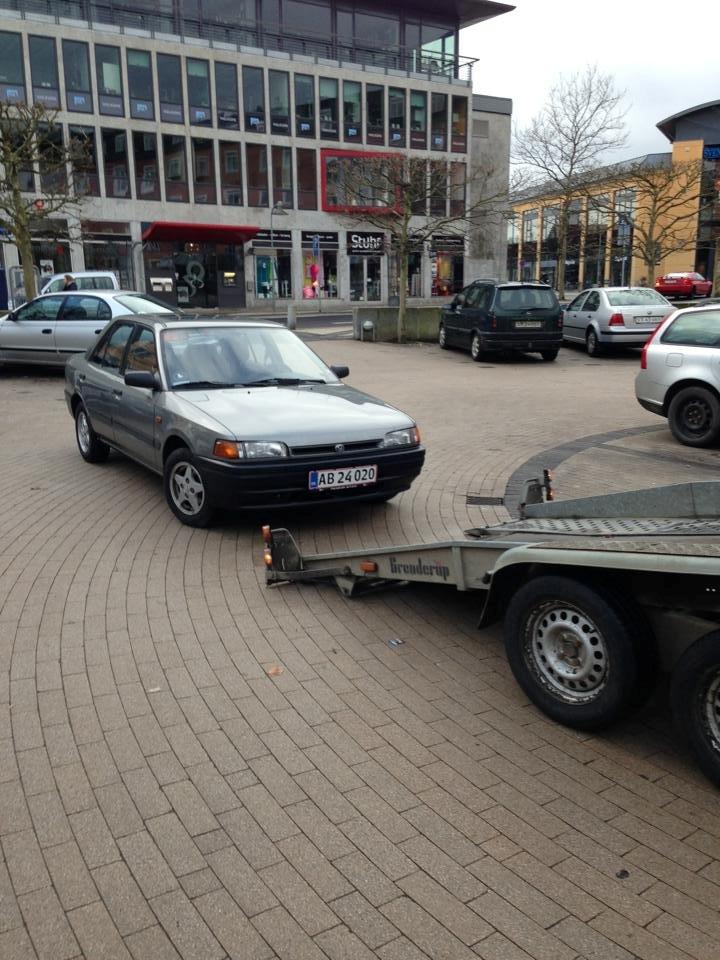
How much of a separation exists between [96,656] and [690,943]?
302 cm

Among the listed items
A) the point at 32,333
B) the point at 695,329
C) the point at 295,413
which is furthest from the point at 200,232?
the point at 295,413

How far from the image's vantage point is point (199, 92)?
1702 inches

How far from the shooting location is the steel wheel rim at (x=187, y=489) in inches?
247

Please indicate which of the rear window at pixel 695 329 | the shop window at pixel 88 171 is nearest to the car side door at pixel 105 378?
the rear window at pixel 695 329

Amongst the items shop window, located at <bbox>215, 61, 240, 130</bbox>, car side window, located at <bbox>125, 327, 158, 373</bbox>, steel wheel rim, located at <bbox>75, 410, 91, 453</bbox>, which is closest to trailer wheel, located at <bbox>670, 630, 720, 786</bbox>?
car side window, located at <bbox>125, 327, 158, 373</bbox>

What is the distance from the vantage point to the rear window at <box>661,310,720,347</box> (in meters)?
9.44

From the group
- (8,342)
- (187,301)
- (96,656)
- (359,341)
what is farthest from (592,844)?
(187,301)

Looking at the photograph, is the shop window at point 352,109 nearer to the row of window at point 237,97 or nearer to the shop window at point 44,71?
the row of window at point 237,97

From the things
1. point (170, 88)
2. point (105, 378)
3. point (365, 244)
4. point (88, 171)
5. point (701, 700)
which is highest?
point (170, 88)

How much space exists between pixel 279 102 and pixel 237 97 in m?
2.47

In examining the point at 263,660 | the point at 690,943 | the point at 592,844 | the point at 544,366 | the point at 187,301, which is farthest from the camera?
the point at 187,301

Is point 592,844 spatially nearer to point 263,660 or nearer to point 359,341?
point 263,660

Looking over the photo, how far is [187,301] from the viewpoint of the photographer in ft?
144

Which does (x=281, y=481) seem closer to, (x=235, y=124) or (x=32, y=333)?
(x=32, y=333)
